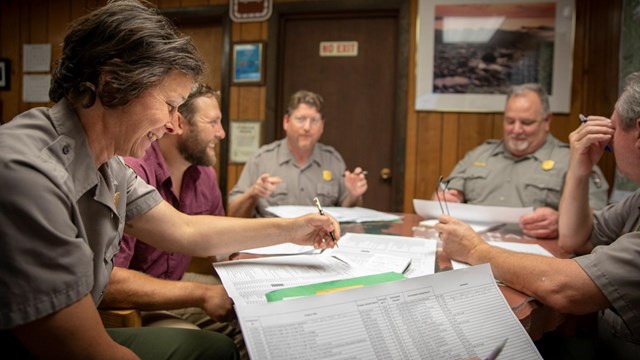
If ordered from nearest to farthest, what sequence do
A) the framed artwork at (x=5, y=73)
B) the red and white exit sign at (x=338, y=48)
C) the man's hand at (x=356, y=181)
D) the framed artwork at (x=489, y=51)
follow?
the man's hand at (x=356, y=181), the framed artwork at (x=489, y=51), the red and white exit sign at (x=338, y=48), the framed artwork at (x=5, y=73)

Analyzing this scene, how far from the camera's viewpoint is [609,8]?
2.62 m

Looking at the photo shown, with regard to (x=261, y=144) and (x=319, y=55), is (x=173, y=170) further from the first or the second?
(x=319, y=55)

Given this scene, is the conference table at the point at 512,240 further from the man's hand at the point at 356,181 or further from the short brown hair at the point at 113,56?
the short brown hair at the point at 113,56

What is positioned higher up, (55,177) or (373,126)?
(373,126)

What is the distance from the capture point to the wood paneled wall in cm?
266

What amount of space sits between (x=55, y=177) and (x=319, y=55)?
2.79 m

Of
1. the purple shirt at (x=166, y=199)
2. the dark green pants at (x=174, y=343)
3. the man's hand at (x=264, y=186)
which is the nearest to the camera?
the dark green pants at (x=174, y=343)

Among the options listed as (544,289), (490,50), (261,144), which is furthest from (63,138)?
(490,50)

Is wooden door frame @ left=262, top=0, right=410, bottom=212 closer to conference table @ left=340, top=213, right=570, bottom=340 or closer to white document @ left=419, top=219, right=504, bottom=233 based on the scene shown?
conference table @ left=340, top=213, right=570, bottom=340

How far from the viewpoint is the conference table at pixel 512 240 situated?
932 millimetres

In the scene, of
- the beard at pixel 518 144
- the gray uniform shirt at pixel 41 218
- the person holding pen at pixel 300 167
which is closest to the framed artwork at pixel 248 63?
the person holding pen at pixel 300 167

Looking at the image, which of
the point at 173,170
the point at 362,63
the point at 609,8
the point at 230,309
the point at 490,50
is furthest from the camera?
the point at 362,63

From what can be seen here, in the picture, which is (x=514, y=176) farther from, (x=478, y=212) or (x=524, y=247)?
(x=524, y=247)

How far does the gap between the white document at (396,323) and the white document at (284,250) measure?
1.50ft
